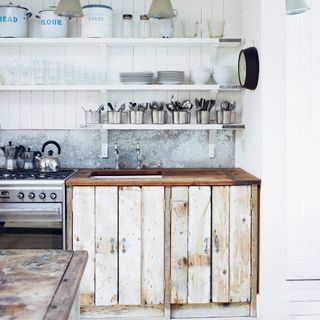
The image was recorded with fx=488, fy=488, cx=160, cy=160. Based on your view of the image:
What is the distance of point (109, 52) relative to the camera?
3982 mm

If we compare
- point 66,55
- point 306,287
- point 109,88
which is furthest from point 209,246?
point 66,55

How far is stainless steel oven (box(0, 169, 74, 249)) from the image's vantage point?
10.5ft

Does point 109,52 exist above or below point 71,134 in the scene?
above

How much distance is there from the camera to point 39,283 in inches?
55.6

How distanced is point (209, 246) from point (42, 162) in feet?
4.64

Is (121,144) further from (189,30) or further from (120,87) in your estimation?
(189,30)

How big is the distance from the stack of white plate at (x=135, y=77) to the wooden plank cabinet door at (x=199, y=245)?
1.00m

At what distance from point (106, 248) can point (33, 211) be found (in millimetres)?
538

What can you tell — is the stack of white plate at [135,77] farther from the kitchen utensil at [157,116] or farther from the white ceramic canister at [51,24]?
the white ceramic canister at [51,24]

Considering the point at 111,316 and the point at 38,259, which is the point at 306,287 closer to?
the point at 111,316

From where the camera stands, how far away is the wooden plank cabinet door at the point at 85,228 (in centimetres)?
322

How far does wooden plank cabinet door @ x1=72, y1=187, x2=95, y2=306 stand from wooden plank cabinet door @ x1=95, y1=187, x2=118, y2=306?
3cm

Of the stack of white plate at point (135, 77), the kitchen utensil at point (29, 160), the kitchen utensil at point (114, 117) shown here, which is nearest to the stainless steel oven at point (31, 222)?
the kitchen utensil at point (29, 160)

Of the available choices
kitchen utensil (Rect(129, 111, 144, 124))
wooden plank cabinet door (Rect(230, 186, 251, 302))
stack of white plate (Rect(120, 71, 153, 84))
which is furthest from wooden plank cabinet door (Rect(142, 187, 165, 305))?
stack of white plate (Rect(120, 71, 153, 84))
